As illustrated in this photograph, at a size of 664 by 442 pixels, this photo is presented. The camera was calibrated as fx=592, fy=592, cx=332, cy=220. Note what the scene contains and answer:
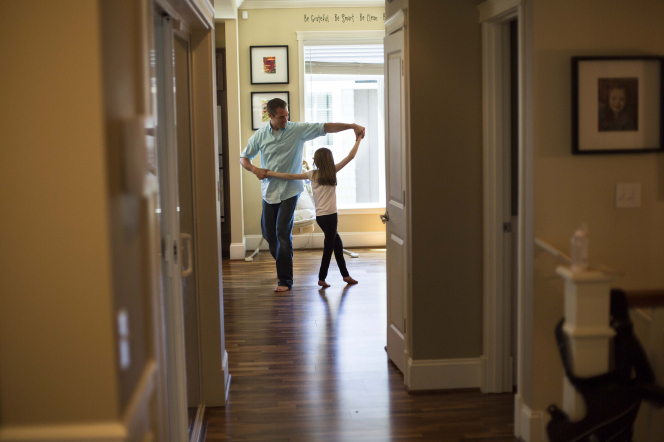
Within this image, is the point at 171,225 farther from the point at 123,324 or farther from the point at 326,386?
the point at 326,386

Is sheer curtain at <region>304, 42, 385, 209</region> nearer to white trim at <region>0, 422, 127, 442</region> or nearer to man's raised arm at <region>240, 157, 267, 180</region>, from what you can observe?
man's raised arm at <region>240, 157, 267, 180</region>

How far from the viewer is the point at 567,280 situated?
1701 millimetres

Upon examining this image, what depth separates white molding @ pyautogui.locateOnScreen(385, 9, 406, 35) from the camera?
3211 mm

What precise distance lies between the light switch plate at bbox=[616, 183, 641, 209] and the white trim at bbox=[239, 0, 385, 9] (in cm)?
550

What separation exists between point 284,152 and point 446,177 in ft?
8.25

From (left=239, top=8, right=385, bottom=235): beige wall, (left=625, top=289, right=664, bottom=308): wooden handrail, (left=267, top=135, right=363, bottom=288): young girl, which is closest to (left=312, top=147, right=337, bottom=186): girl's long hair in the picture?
(left=267, top=135, right=363, bottom=288): young girl

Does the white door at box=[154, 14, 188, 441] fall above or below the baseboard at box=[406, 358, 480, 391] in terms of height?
above

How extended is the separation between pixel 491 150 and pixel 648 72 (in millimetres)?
835

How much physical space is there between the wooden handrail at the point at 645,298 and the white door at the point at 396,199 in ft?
5.11

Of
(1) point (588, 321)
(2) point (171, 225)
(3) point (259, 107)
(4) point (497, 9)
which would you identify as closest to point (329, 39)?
Answer: (3) point (259, 107)

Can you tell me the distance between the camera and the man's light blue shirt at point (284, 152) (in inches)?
213

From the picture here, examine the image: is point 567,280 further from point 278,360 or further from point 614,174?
point 278,360

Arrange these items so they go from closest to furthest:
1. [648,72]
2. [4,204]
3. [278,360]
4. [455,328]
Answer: [4,204], [648,72], [455,328], [278,360]

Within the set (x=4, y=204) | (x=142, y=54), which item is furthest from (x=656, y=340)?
(x=4, y=204)
